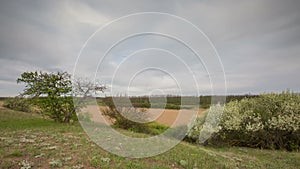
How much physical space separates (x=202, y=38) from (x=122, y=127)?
12.1 m

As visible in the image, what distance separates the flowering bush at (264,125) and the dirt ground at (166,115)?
1.12 metres

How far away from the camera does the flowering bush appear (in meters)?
13.9

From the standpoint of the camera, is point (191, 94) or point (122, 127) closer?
point (191, 94)

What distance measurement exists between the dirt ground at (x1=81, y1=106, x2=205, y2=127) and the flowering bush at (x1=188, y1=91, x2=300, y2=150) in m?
1.12

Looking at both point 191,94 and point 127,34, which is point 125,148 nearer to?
point 191,94

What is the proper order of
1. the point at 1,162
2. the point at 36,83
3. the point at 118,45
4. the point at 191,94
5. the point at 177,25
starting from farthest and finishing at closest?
the point at 36,83
the point at 191,94
the point at 177,25
the point at 118,45
the point at 1,162

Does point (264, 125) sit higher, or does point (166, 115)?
point (166, 115)

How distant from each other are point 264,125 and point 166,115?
702 centimetres

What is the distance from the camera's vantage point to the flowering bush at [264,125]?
13.9 metres

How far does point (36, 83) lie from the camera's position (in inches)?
658

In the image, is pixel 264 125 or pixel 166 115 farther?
pixel 166 115

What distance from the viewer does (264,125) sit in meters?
14.3

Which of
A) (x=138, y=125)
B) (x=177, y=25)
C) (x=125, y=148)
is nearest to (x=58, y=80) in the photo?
(x=138, y=125)

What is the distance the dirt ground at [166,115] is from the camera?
45.3ft
